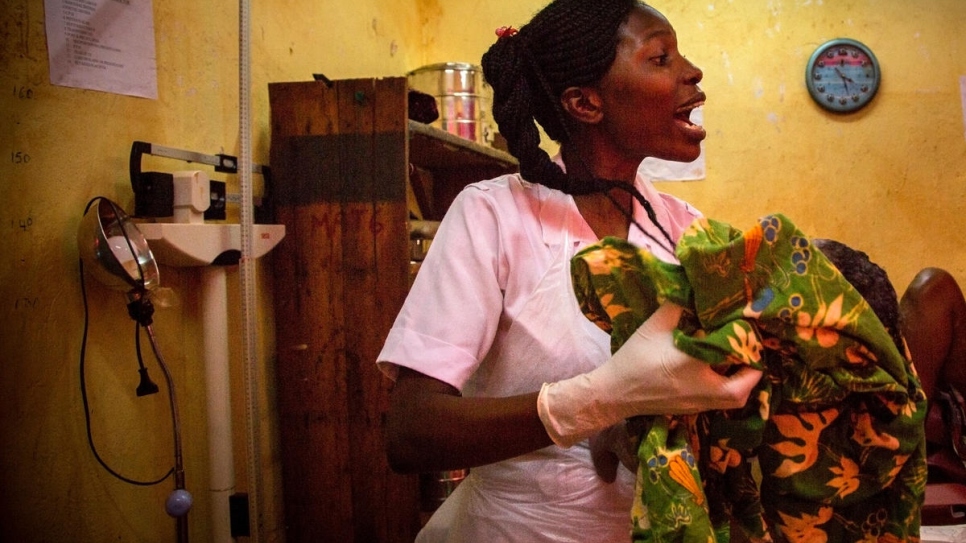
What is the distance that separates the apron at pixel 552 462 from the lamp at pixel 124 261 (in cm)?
93

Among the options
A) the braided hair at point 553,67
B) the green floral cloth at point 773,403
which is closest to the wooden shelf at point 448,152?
the braided hair at point 553,67

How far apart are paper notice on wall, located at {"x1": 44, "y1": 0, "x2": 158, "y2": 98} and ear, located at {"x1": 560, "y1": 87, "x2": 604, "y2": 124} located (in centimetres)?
115

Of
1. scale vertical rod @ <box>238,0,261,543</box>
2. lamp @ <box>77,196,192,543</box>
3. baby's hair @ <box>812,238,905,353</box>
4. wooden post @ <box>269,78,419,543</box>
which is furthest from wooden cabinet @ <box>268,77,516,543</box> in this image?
baby's hair @ <box>812,238,905,353</box>

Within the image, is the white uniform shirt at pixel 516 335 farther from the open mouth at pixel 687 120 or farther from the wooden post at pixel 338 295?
the wooden post at pixel 338 295

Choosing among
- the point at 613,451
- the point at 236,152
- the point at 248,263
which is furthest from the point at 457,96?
the point at 613,451

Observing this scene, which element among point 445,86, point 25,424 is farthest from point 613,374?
point 445,86

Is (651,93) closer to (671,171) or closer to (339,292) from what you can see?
(339,292)

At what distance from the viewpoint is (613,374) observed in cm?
81

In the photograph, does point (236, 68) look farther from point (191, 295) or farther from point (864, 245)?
point (864, 245)

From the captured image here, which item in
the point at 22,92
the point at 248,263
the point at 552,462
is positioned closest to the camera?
the point at 552,462

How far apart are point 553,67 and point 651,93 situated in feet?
0.53

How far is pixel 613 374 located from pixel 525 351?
0.68 feet

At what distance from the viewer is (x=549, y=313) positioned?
99 cm

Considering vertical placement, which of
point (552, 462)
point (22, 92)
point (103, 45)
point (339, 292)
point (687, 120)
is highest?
point (103, 45)
